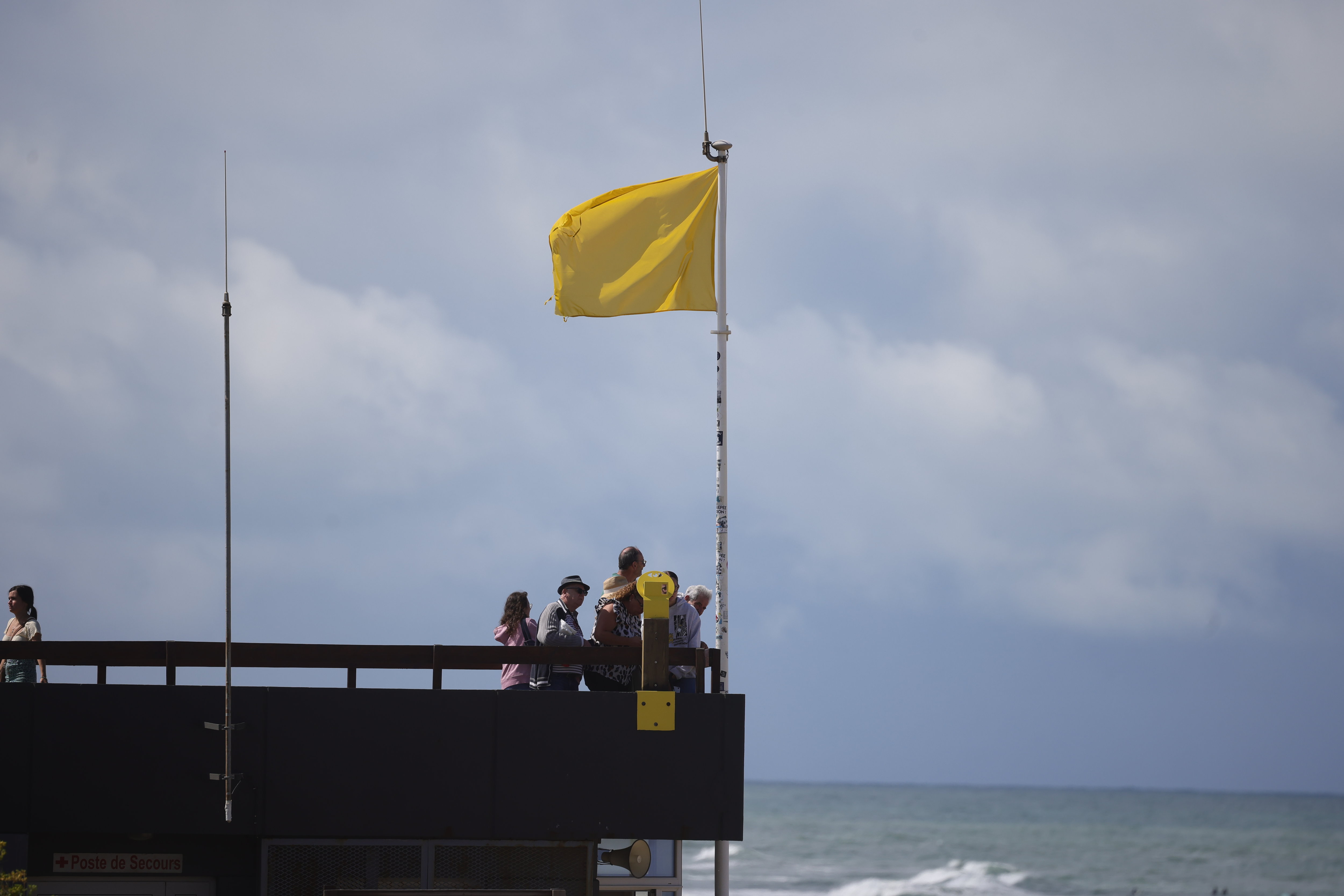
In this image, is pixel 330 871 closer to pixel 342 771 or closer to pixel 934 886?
pixel 342 771

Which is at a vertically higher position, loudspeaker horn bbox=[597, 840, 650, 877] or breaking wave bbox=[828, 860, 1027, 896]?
Answer: loudspeaker horn bbox=[597, 840, 650, 877]

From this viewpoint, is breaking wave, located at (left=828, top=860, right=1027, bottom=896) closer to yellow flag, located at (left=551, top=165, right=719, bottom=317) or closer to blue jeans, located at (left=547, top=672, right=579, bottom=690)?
blue jeans, located at (left=547, top=672, right=579, bottom=690)

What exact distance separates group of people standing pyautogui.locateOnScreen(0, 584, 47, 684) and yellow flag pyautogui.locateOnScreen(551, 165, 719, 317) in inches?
191

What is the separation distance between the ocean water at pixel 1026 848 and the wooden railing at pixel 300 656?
32823 millimetres

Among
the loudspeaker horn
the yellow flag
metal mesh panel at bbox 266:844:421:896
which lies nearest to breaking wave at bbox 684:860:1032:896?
the loudspeaker horn

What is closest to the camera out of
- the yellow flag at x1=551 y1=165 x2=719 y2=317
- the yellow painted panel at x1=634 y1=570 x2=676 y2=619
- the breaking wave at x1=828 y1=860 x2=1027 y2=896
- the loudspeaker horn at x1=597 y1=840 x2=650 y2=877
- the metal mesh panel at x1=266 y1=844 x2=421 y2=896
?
the yellow painted panel at x1=634 y1=570 x2=676 y2=619

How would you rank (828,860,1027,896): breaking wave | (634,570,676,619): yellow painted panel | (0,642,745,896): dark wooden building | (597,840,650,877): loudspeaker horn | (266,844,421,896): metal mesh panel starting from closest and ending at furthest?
(634,570,676,619): yellow painted panel < (0,642,745,896): dark wooden building < (266,844,421,896): metal mesh panel < (597,840,650,877): loudspeaker horn < (828,860,1027,896): breaking wave

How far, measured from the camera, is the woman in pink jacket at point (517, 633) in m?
9.57

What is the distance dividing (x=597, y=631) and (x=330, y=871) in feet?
8.57

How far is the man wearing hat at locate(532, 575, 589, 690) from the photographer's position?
30.7ft

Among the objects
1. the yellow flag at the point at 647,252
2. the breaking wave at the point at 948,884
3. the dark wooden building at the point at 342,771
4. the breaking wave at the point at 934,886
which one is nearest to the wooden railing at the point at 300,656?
the dark wooden building at the point at 342,771

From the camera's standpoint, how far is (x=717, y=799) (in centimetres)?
919

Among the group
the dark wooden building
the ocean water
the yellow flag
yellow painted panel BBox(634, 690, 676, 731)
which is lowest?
the ocean water

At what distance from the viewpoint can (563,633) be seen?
30.6 feet
